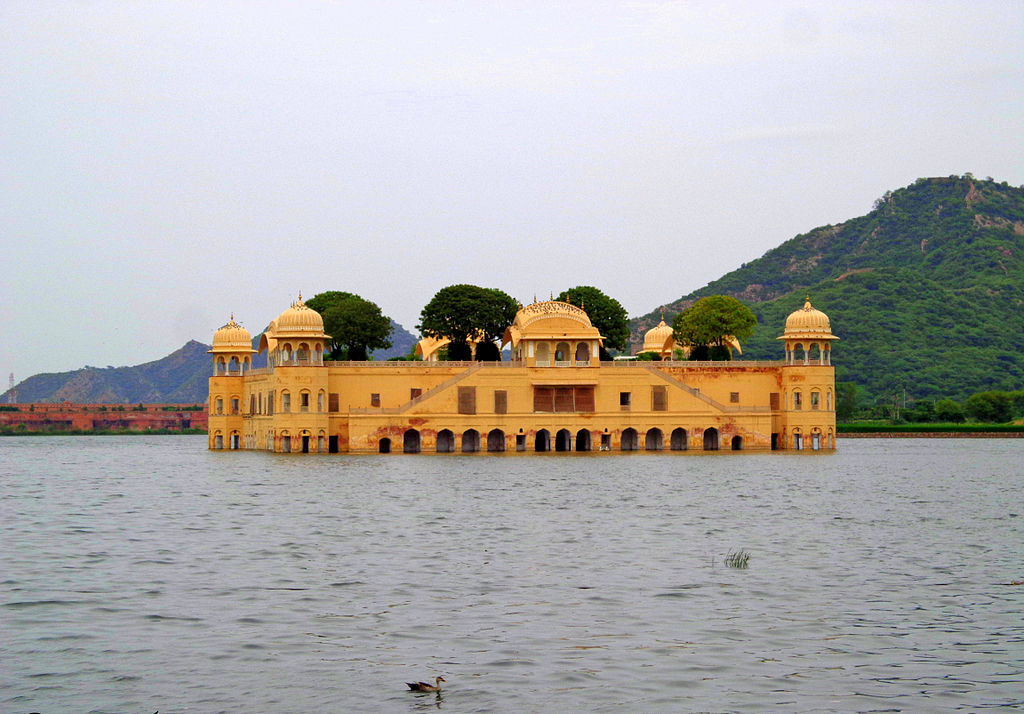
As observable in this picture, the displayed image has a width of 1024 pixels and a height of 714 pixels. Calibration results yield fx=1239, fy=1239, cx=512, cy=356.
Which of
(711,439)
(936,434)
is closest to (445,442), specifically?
(711,439)

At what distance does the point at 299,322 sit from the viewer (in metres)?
68.9

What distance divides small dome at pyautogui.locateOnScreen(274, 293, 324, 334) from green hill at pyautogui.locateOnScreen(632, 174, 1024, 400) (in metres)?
68.1

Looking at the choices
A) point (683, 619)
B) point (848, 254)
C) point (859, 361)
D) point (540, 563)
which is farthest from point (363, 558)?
point (848, 254)

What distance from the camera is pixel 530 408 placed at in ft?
230

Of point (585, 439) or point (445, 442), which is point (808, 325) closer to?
point (585, 439)

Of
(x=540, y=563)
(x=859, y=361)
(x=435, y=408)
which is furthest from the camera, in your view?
(x=859, y=361)

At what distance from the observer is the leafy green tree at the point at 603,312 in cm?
8238

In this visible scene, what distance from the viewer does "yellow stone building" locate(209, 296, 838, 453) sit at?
69312 mm

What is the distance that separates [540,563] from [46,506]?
2034cm

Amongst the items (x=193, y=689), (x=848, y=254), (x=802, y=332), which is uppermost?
(x=848, y=254)

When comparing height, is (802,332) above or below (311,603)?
above

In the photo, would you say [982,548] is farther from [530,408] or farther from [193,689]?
[530,408]

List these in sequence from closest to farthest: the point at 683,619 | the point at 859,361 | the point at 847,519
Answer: the point at 683,619 < the point at 847,519 < the point at 859,361

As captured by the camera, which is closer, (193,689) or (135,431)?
(193,689)
